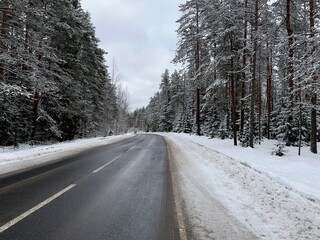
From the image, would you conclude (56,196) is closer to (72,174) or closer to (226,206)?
(72,174)

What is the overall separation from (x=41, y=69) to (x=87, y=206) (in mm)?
15099

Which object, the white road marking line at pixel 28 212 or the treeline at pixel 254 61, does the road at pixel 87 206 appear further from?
the treeline at pixel 254 61

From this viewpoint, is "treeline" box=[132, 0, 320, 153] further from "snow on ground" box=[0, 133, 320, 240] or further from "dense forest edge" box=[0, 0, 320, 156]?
"snow on ground" box=[0, 133, 320, 240]

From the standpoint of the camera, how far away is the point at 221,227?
4.78 meters

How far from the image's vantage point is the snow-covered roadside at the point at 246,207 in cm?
465

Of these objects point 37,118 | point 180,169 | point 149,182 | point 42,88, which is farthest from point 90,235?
point 37,118

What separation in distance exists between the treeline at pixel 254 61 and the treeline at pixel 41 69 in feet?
39.0

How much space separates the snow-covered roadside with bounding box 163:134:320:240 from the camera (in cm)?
465

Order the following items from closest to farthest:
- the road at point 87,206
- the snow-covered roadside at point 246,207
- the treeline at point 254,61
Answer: the road at point 87,206 → the snow-covered roadside at point 246,207 → the treeline at point 254,61

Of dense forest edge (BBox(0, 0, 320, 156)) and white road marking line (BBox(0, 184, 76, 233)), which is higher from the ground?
dense forest edge (BBox(0, 0, 320, 156))

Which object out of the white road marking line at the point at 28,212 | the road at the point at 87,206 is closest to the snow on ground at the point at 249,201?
the road at the point at 87,206

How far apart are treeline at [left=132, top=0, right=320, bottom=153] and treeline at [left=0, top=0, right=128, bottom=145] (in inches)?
468

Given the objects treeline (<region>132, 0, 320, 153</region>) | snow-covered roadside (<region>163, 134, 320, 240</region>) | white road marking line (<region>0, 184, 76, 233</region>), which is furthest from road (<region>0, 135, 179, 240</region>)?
treeline (<region>132, 0, 320, 153</region>)

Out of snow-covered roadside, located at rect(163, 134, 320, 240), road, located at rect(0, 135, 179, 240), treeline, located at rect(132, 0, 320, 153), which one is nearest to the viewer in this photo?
road, located at rect(0, 135, 179, 240)
